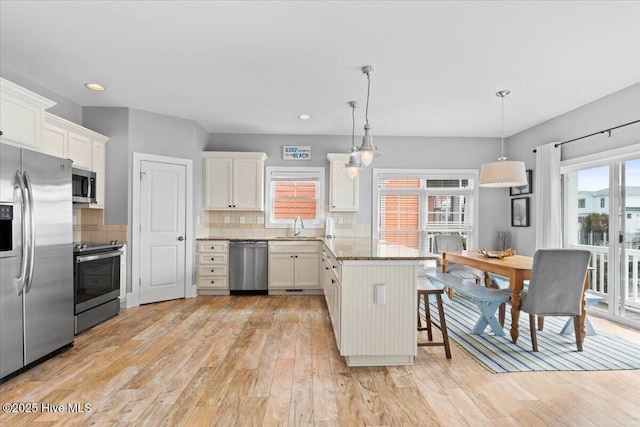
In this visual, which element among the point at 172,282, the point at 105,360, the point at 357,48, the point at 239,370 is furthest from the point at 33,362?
the point at 357,48

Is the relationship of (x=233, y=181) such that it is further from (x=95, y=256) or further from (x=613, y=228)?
(x=613, y=228)

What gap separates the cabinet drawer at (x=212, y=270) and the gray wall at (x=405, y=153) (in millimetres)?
1897

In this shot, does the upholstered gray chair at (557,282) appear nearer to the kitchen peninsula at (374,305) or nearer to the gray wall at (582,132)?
the kitchen peninsula at (374,305)

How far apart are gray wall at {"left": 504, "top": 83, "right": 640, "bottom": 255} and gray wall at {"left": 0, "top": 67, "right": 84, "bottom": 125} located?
20.7ft

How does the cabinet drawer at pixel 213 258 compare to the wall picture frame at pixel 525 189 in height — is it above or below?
below

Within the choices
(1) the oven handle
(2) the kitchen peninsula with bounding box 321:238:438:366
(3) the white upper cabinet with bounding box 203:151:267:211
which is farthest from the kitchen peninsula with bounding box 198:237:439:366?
(3) the white upper cabinet with bounding box 203:151:267:211

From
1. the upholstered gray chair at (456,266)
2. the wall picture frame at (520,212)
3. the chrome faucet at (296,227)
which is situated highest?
the wall picture frame at (520,212)

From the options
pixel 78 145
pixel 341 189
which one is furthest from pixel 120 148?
pixel 341 189

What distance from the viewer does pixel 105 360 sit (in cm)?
269

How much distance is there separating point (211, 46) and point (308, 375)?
8.97 feet

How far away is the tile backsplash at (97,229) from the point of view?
421 centimetres

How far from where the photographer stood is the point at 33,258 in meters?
2.48

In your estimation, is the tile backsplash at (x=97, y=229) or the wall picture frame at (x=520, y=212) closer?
the tile backsplash at (x=97, y=229)

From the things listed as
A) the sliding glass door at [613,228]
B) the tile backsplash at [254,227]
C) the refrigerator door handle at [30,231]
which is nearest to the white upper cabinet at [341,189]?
the tile backsplash at [254,227]
